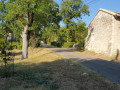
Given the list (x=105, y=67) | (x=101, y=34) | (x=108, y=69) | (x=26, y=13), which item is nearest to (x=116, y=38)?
(x=101, y=34)

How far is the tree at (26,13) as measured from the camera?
13883mm

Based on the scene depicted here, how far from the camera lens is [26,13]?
15.0 m

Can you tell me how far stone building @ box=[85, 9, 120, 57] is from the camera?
14125 millimetres

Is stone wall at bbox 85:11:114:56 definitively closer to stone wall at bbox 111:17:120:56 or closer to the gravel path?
stone wall at bbox 111:17:120:56

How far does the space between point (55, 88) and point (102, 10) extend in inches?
583

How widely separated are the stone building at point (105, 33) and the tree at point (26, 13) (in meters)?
7.11

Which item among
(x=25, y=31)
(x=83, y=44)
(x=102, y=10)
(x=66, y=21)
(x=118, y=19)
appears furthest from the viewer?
(x=66, y=21)

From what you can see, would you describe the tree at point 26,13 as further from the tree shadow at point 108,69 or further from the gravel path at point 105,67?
the tree shadow at point 108,69

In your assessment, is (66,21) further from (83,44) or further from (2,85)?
(2,85)

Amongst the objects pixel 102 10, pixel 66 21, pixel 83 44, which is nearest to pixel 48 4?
pixel 102 10

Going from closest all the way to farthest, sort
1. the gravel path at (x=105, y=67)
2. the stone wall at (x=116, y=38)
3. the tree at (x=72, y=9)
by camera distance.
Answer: the gravel path at (x=105, y=67) < the stone wall at (x=116, y=38) < the tree at (x=72, y=9)

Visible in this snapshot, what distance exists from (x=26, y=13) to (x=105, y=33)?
9858 mm

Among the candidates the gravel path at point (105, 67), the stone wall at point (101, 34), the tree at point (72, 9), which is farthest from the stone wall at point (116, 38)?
Answer: the tree at point (72, 9)

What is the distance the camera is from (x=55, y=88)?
429 cm
